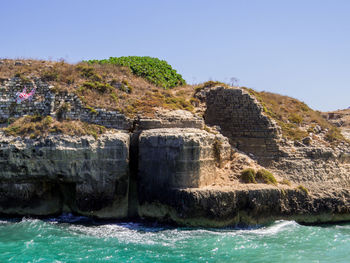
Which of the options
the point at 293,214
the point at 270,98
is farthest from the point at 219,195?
the point at 270,98

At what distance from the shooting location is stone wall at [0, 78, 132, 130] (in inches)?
736

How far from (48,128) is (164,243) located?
7.16 metres

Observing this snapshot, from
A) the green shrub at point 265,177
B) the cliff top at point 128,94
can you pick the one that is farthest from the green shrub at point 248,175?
the cliff top at point 128,94

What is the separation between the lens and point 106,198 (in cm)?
1752

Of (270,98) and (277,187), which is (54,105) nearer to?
(277,187)

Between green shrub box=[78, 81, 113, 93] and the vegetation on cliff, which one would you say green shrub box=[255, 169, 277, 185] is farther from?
green shrub box=[78, 81, 113, 93]

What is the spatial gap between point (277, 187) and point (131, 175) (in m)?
6.28

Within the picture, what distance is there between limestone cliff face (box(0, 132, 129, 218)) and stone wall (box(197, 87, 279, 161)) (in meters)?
6.00

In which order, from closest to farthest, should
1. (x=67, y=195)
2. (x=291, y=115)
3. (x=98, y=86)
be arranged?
(x=67, y=195), (x=98, y=86), (x=291, y=115)

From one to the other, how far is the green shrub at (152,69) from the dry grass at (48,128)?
7615 millimetres

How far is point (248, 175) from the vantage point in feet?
59.3

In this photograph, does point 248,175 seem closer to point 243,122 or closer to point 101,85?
point 243,122

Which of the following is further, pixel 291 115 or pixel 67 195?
pixel 291 115

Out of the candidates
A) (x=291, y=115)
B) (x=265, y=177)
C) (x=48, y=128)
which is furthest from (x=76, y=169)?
(x=291, y=115)
